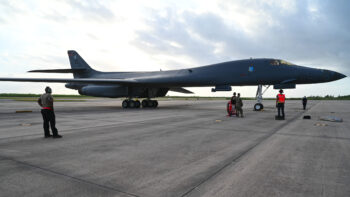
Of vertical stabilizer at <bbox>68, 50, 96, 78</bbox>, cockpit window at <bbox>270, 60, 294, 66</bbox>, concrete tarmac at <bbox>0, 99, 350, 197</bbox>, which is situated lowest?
concrete tarmac at <bbox>0, 99, 350, 197</bbox>

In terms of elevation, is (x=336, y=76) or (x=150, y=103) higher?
(x=336, y=76)

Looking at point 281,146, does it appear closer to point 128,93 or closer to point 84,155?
point 84,155

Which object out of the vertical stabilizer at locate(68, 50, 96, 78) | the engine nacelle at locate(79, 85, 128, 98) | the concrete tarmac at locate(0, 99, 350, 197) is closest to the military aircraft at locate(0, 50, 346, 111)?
the engine nacelle at locate(79, 85, 128, 98)

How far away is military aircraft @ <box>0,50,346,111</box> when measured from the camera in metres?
12.7

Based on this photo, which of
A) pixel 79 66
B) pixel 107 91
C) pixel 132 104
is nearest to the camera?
pixel 132 104

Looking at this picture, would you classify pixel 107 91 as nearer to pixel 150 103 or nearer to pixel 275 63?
pixel 150 103

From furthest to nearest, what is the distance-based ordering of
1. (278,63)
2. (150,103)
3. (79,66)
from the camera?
(79,66) < (150,103) < (278,63)

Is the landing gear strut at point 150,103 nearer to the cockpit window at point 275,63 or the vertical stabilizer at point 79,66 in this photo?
the vertical stabilizer at point 79,66

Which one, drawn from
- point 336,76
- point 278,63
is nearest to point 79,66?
point 278,63

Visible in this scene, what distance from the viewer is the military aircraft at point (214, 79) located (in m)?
12.7

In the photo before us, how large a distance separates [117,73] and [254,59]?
13.4m

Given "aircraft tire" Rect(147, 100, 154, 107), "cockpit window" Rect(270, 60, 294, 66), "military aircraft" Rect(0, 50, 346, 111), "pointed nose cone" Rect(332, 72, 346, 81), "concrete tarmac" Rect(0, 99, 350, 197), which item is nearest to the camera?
"concrete tarmac" Rect(0, 99, 350, 197)

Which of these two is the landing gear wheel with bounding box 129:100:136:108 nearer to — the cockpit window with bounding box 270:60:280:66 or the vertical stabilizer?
the vertical stabilizer

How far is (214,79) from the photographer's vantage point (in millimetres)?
14875
